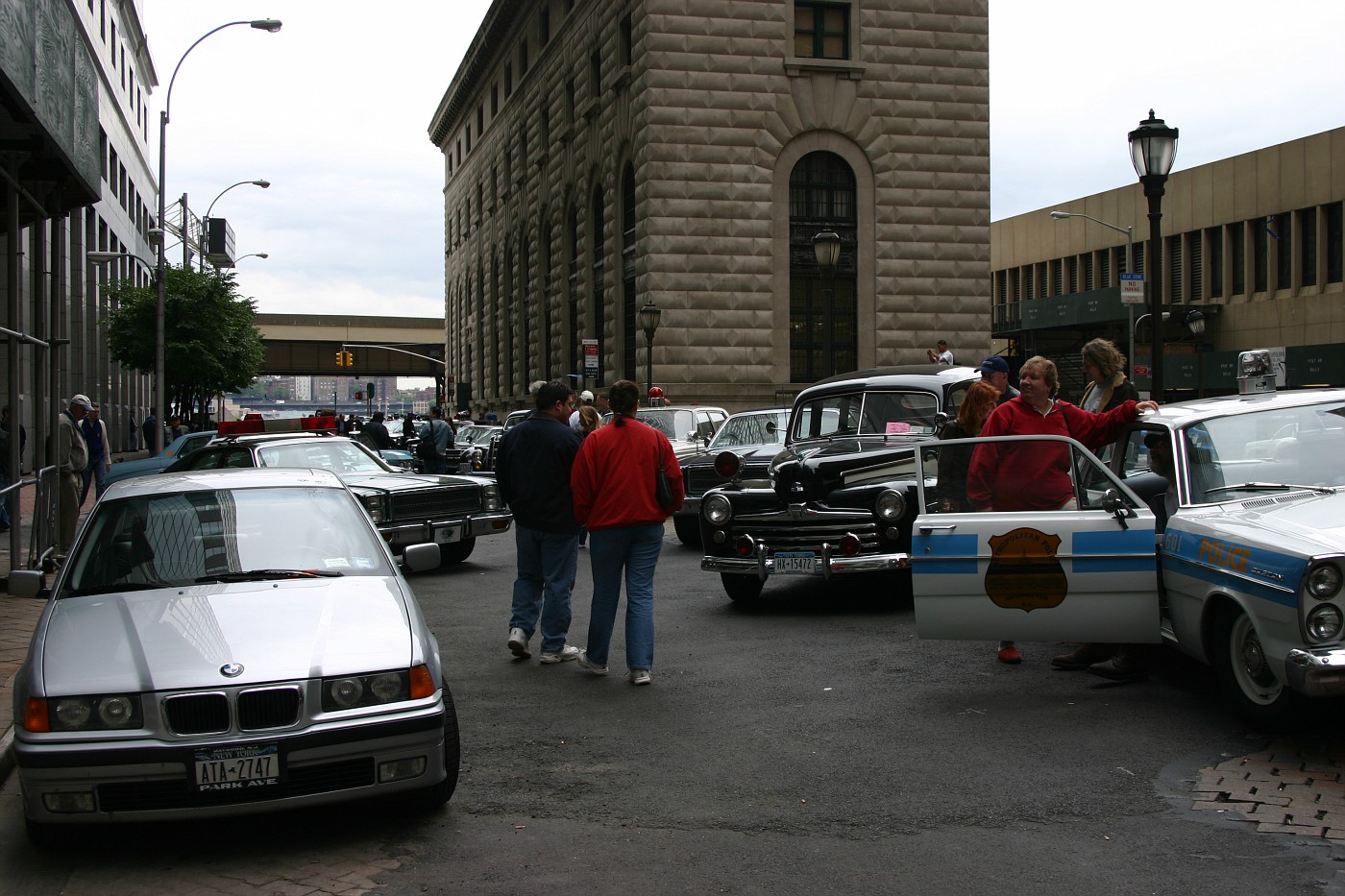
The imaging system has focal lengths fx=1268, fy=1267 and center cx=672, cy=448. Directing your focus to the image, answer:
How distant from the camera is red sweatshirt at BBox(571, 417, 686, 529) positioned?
8.05 meters

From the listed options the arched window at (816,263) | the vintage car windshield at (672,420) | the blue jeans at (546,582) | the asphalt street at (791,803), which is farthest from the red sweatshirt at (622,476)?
the arched window at (816,263)

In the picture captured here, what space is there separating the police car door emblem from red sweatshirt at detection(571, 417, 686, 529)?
2085mm

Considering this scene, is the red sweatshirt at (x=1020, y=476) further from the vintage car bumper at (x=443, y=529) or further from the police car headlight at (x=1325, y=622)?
the vintage car bumper at (x=443, y=529)

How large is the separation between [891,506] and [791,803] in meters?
4.93

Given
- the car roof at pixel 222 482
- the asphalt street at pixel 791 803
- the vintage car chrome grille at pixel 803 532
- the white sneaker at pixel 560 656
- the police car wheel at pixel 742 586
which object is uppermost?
the car roof at pixel 222 482

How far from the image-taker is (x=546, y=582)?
8867 mm

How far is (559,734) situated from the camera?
6844mm

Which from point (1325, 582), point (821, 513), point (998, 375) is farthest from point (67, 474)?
point (1325, 582)

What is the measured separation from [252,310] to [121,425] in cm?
1104

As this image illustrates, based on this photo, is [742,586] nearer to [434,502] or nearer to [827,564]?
[827,564]

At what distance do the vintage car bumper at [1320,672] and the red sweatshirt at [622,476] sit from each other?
3.78 meters

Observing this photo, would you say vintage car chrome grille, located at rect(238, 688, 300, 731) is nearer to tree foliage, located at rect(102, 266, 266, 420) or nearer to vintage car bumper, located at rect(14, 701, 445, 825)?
vintage car bumper, located at rect(14, 701, 445, 825)

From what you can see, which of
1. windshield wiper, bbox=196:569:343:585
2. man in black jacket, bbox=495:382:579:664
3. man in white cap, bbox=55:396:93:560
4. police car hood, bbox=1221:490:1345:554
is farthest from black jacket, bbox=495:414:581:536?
man in white cap, bbox=55:396:93:560

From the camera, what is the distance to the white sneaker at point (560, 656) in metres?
8.85
